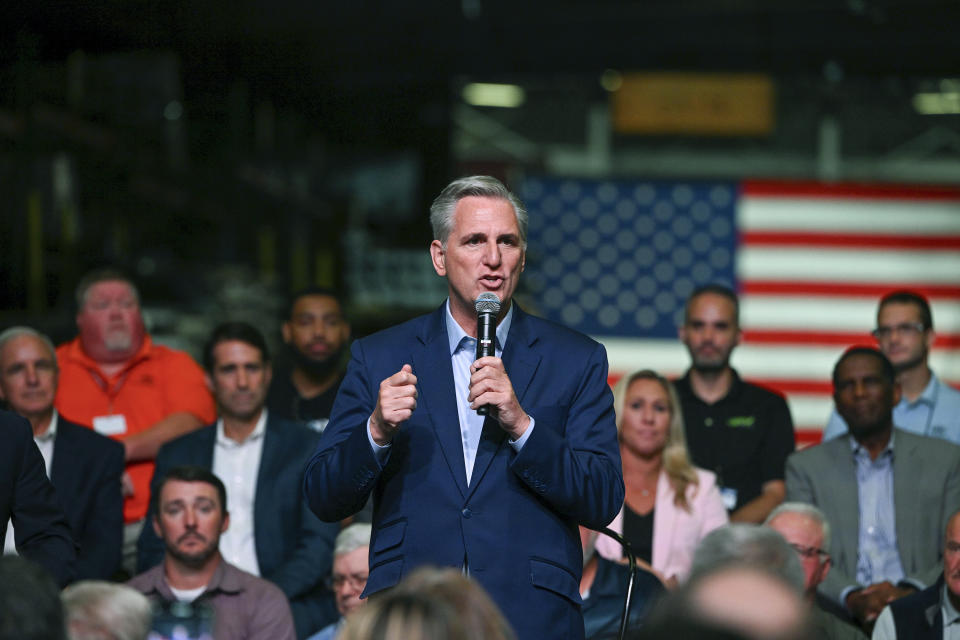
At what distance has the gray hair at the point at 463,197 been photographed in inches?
111

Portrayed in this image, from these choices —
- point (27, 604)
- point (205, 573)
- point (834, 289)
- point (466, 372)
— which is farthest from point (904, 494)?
point (834, 289)

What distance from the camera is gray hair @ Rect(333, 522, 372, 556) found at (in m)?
4.69

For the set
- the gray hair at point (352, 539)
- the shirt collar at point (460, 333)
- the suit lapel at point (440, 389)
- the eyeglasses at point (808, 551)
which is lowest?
the eyeglasses at point (808, 551)

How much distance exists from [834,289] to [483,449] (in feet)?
22.5

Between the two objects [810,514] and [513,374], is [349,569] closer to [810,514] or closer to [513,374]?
[810,514]

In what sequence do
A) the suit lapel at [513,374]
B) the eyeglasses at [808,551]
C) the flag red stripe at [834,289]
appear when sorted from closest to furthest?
1. the suit lapel at [513,374]
2. the eyeglasses at [808,551]
3. the flag red stripe at [834,289]

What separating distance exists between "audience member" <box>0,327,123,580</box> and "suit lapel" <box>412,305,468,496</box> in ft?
7.26

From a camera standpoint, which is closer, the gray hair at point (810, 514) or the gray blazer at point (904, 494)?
the gray hair at point (810, 514)

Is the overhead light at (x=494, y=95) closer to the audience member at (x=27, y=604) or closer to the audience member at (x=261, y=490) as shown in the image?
the audience member at (x=261, y=490)

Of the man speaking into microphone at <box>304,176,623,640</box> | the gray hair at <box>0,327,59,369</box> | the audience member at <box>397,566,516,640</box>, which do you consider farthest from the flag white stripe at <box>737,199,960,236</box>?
the audience member at <box>397,566,516,640</box>

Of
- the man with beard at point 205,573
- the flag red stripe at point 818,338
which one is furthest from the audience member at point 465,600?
the flag red stripe at point 818,338

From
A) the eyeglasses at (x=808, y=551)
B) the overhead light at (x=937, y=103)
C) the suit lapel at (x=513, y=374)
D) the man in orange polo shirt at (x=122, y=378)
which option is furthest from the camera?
the overhead light at (x=937, y=103)

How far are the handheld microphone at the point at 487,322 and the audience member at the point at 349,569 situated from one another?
2.10m

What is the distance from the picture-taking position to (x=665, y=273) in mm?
9453
